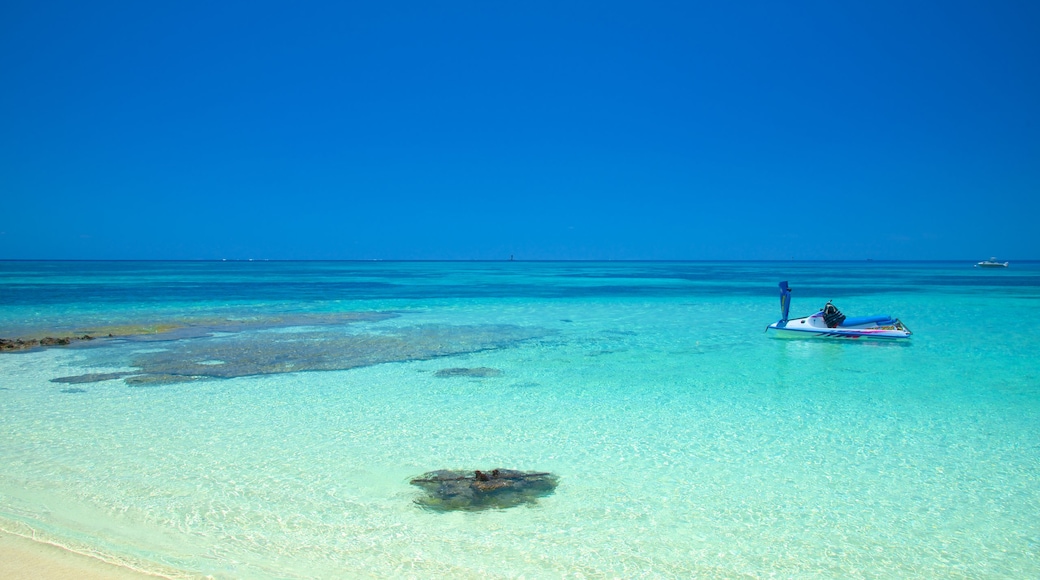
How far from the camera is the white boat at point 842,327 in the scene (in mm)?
16125

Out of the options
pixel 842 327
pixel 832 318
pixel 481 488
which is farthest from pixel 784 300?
pixel 481 488

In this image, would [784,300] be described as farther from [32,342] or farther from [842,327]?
[32,342]

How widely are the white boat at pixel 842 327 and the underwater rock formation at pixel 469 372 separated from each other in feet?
28.1

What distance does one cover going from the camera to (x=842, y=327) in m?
16.7

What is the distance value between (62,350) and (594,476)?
525 inches

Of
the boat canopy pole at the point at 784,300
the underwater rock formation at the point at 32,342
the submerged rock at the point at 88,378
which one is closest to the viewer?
the submerged rock at the point at 88,378

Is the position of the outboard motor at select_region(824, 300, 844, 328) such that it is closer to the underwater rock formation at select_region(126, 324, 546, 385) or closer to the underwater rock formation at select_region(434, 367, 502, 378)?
the underwater rock formation at select_region(126, 324, 546, 385)

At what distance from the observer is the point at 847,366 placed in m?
13.0

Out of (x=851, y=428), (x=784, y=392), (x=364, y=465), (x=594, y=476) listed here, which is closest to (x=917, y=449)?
(x=851, y=428)

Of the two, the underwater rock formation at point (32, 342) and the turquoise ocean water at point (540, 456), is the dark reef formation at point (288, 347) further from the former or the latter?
the underwater rock formation at point (32, 342)

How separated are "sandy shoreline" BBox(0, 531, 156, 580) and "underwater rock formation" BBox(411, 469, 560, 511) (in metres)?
2.38

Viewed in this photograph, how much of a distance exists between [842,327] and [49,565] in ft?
54.8

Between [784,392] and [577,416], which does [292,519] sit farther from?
[784,392]

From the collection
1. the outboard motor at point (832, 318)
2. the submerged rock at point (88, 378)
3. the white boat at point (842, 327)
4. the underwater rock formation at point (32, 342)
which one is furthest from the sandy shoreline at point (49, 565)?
the outboard motor at point (832, 318)
